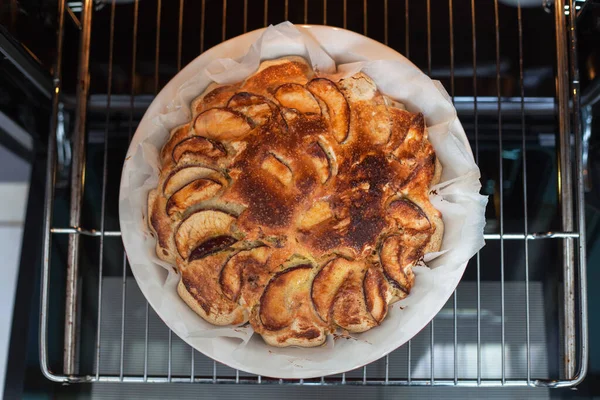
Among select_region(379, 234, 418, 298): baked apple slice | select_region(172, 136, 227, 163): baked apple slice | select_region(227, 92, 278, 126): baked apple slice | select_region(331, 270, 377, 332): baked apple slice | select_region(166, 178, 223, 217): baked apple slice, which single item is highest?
select_region(227, 92, 278, 126): baked apple slice

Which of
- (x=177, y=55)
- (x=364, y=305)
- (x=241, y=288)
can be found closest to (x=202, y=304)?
(x=241, y=288)

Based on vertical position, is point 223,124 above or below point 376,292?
above

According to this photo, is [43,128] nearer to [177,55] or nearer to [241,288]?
[177,55]

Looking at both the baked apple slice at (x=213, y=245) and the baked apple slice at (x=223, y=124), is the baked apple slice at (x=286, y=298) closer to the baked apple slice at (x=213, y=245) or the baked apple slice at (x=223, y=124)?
the baked apple slice at (x=213, y=245)

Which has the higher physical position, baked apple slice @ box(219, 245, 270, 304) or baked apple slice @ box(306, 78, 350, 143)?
baked apple slice @ box(306, 78, 350, 143)

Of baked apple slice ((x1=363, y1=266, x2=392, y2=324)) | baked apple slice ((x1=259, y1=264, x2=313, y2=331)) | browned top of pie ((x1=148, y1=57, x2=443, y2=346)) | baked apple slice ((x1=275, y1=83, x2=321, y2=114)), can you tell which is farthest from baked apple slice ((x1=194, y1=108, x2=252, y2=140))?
baked apple slice ((x1=363, y1=266, x2=392, y2=324))

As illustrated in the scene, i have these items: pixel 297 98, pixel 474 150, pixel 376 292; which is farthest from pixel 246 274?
pixel 474 150

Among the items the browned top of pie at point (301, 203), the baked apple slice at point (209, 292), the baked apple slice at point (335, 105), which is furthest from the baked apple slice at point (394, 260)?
the baked apple slice at point (209, 292)

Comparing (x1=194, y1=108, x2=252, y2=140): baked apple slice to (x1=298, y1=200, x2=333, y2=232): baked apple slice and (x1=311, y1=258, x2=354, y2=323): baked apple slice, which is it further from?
(x1=311, y1=258, x2=354, y2=323): baked apple slice

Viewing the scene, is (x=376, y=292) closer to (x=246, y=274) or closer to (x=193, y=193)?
(x=246, y=274)
